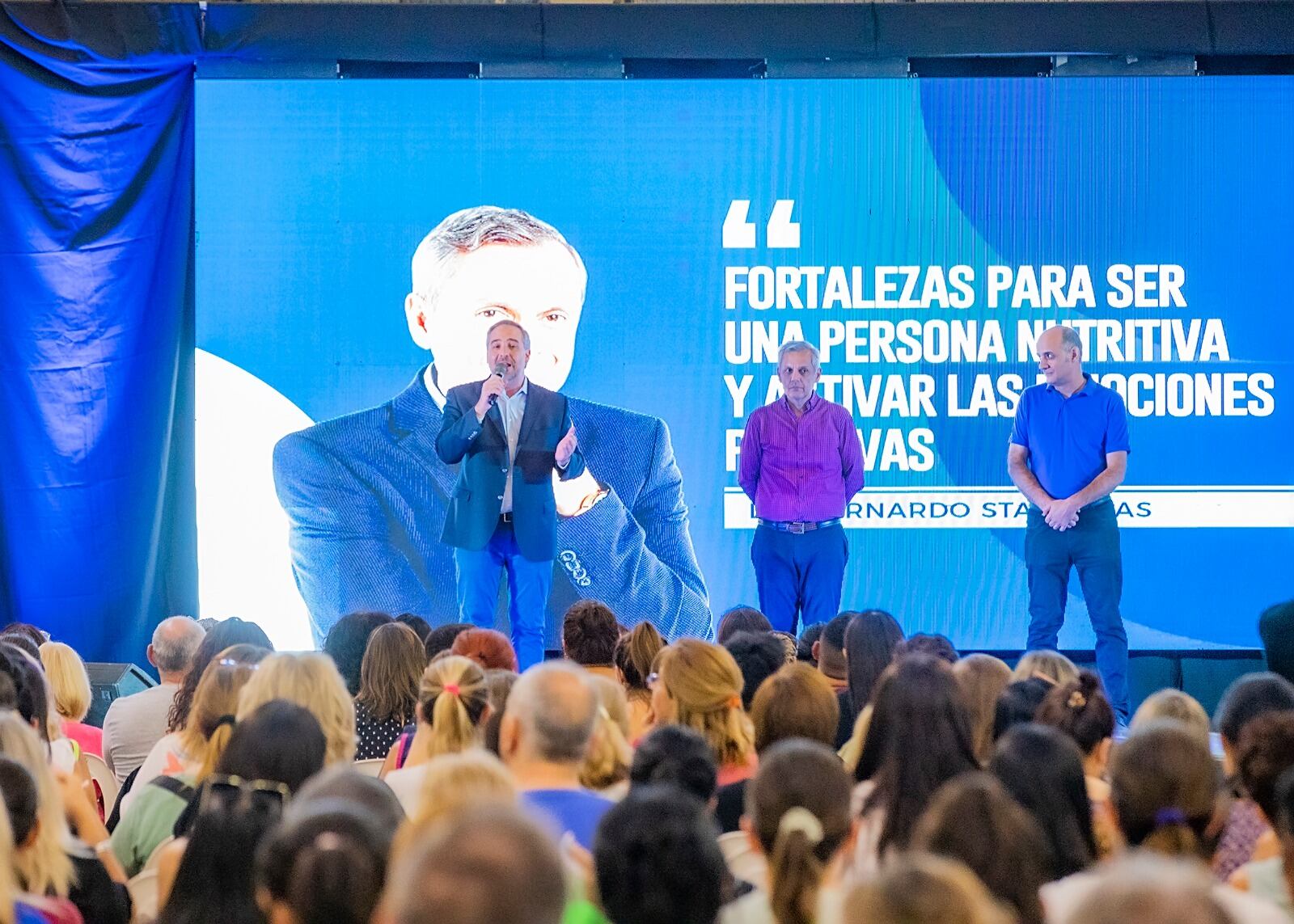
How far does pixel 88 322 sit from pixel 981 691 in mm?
4910

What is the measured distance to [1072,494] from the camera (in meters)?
6.23

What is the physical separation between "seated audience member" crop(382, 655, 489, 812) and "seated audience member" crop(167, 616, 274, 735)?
25.0 inches

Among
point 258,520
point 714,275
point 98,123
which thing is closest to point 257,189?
point 98,123

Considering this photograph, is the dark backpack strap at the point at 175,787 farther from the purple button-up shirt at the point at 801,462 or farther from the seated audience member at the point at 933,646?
the purple button-up shirt at the point at 801,462

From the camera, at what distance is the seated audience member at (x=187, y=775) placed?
9.70 feet

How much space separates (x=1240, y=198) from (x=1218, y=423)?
1048 mm

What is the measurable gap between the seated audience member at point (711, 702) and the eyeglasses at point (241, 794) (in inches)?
39.2

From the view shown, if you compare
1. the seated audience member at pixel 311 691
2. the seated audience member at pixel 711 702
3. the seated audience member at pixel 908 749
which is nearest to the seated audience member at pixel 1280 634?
the seated audience member at pixel 711 702

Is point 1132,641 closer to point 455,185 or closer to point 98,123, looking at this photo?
point 455,185

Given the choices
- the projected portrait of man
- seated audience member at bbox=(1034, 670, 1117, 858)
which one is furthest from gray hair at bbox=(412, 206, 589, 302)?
seated audience member at bbox=(1034, 670, 1117, 858)

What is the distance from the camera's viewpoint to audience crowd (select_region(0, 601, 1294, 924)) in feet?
5.03

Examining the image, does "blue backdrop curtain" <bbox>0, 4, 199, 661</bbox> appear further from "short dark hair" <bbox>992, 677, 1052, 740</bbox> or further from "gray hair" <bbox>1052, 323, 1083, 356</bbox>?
"short dark hair" <bbox>992, 677, 1052, 740</bbox>

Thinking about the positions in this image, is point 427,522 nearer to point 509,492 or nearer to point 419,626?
point 509,492

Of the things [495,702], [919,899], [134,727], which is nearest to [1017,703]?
[495,702]
